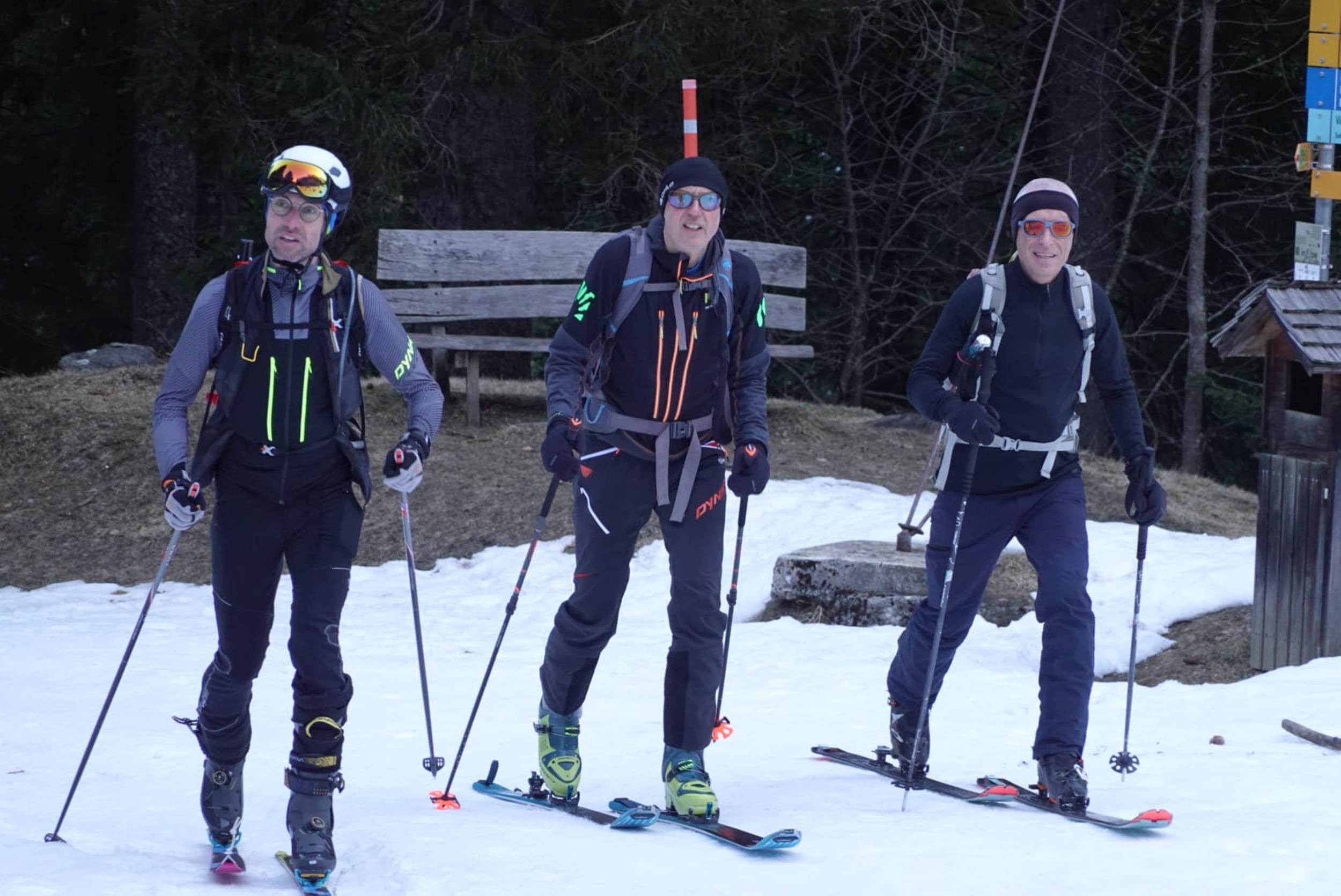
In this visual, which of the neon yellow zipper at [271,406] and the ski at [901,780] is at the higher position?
the neon yellow zipper at [271,406]

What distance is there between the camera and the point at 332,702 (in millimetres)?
4809

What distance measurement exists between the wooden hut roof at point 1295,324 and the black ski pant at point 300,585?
538cm

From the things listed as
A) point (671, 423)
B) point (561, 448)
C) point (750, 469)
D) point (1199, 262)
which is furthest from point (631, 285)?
point (1199, 262)

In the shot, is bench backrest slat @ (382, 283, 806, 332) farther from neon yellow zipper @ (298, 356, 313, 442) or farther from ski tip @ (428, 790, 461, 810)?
neon yellow zipper @ (298, 356, 313, 442)

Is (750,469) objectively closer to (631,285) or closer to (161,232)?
(631,285)

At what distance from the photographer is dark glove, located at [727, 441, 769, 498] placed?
5.52 meters

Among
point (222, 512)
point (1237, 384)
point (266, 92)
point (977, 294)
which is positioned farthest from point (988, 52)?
point (222, 512)

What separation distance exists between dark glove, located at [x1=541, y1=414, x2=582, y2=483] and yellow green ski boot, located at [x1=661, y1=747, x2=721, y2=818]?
1036 millimetres

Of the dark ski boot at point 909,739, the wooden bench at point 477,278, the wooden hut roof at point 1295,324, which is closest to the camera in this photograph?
the dark ski boot at point 909,739

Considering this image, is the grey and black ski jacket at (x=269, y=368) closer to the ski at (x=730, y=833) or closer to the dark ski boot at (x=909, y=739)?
the ski at (x=730, y=833)

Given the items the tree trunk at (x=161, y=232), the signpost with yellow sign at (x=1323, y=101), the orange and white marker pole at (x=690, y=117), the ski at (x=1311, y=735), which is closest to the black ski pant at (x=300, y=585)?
the orange and white marker pole at (x=690, y=117)

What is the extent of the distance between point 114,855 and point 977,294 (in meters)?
3.43

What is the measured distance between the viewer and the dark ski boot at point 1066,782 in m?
5.69

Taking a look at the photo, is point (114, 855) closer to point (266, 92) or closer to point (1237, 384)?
point (266, 92)
